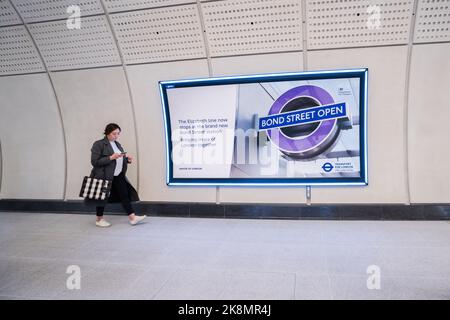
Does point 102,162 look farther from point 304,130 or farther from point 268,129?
point 304,130

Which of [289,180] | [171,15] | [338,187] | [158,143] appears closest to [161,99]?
[158,143]

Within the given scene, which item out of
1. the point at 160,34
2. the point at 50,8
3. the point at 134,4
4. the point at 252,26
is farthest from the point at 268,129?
the point at 50,8

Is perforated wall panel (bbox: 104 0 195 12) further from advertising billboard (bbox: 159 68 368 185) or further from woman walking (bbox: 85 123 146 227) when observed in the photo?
woman walking (bbox: 85 123 146 227)

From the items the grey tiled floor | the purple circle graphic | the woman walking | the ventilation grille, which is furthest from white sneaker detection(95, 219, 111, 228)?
the purple circle graphic

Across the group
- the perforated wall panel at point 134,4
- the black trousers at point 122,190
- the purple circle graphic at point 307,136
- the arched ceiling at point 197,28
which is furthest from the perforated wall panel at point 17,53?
the purple circle graphic at point 307,136

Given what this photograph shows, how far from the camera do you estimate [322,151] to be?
4406mm

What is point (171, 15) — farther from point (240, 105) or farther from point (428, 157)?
point (428, 157)

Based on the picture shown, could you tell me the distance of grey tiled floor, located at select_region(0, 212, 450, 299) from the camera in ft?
7.62

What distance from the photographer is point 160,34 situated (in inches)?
173

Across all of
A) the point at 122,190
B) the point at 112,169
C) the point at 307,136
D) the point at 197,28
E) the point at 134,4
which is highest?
the point at 134,4

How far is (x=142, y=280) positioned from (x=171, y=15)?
338 cm

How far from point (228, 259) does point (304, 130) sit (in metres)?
2.24

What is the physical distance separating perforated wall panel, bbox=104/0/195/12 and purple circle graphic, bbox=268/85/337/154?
1797mm
